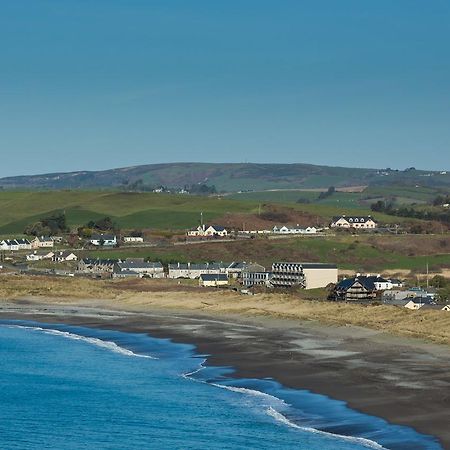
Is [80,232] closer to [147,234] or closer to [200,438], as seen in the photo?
[147,234]

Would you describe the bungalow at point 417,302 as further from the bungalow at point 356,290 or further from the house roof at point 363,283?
the house roof at point 363,283

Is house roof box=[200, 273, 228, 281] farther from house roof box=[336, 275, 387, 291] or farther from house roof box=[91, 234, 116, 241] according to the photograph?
house roof box=[91, 234, 116, 241]

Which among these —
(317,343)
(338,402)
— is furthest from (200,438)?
(317,343)

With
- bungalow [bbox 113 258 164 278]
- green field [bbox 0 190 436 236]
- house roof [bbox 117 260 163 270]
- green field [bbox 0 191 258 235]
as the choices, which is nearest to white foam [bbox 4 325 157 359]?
bungalow [bbox 113 258 164 278]

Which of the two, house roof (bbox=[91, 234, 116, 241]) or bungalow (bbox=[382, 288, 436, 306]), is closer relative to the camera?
bungalow (bbox=[382, 288, 436, 306])

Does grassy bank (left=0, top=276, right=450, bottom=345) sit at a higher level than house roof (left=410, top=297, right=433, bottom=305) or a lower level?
lower
